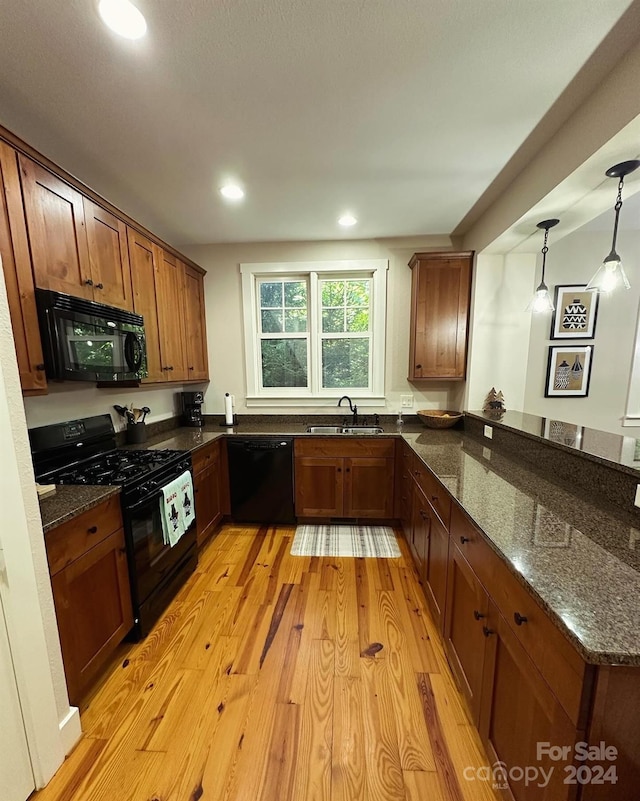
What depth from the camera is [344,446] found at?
282 centimetres

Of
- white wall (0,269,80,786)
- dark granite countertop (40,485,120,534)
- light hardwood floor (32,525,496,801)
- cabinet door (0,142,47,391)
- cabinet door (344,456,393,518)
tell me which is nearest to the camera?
white wall (0,269,80,786)

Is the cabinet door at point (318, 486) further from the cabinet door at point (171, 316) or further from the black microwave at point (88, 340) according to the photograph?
the black microwave at point (88, 340)

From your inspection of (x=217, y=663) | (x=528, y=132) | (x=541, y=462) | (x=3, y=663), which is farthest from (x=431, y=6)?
(x=217, y=663)

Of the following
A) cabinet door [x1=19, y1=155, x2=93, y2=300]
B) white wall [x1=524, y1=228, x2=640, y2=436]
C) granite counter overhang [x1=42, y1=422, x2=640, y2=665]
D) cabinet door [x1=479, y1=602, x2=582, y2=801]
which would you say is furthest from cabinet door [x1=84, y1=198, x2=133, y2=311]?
white wall [x1=524, y1=228, x2=640, y2=436]

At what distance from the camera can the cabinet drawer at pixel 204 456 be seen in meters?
2.44

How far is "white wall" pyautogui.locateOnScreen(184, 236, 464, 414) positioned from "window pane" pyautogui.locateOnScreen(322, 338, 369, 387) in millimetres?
261

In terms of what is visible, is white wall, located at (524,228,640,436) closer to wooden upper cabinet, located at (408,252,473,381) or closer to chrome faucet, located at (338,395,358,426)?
wooden upper cabinet, located at (408,252,473,381)

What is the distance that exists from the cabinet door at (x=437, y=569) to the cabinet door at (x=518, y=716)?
0.50 metres

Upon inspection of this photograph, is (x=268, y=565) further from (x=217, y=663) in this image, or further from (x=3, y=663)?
(x=3, y=663)

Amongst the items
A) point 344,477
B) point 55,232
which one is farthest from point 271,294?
point 344,477

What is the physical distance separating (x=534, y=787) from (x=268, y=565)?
1.86 m

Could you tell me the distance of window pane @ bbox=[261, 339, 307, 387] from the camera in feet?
11.3

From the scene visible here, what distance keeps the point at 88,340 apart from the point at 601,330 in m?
4.18

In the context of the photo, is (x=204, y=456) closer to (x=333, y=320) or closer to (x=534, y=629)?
(x=333, y=320)
